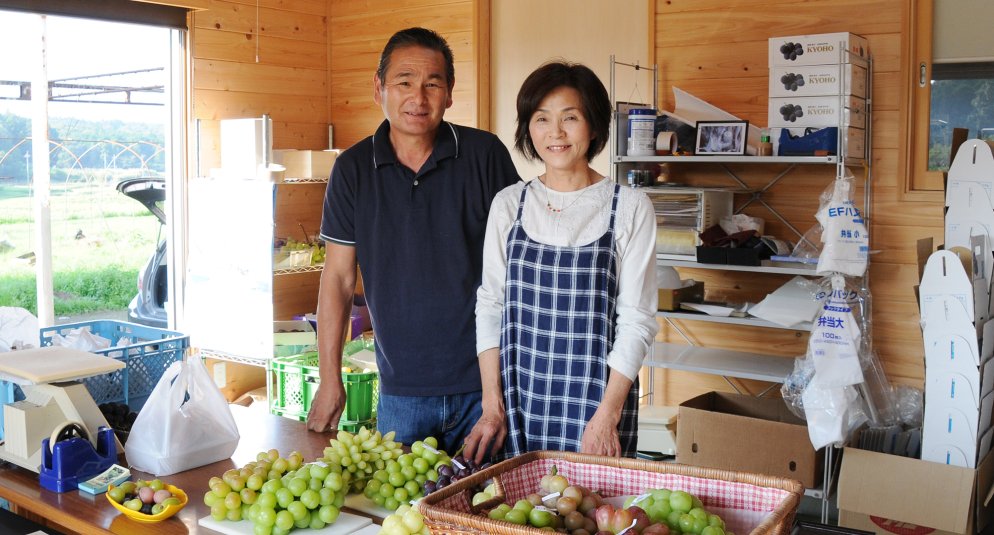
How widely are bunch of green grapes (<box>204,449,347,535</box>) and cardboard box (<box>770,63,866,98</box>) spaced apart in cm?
249

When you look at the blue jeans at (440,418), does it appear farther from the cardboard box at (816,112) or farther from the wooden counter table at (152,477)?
the cardboard box at (816,112)

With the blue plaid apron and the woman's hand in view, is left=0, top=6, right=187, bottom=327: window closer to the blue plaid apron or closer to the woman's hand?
the blue plaid apron

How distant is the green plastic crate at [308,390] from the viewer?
4.20 m

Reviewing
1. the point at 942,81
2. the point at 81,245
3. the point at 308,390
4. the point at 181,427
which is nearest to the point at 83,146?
the point at 81,245

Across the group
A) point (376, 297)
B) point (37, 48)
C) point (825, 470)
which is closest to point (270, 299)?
point (37, 48)

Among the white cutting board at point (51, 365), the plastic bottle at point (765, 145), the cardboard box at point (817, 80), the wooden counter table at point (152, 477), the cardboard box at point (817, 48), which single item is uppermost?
the cardboard box at point (817, 48)

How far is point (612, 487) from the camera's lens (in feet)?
5.09

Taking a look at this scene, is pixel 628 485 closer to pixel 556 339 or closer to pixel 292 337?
pixel 556 339

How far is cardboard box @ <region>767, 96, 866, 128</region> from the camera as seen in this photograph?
3.51 metres

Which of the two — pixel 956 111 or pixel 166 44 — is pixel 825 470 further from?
pixel 166 44

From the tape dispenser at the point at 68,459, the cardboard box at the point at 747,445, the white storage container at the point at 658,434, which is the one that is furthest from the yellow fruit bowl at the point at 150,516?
the white storage container at the point at 658,434

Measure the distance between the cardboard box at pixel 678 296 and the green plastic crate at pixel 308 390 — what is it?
127cm

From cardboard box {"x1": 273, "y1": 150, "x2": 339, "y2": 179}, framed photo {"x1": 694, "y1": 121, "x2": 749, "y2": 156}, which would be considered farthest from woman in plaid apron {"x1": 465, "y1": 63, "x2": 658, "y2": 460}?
cardboard box {"x1": 273, "y1": 150, "x2": 339, "y2": 179}

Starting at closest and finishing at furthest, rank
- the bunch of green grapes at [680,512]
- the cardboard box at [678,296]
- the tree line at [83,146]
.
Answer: the bunch of green grapes at [680,512], the cardboard box at [678,296], the tree line at [83,146]
